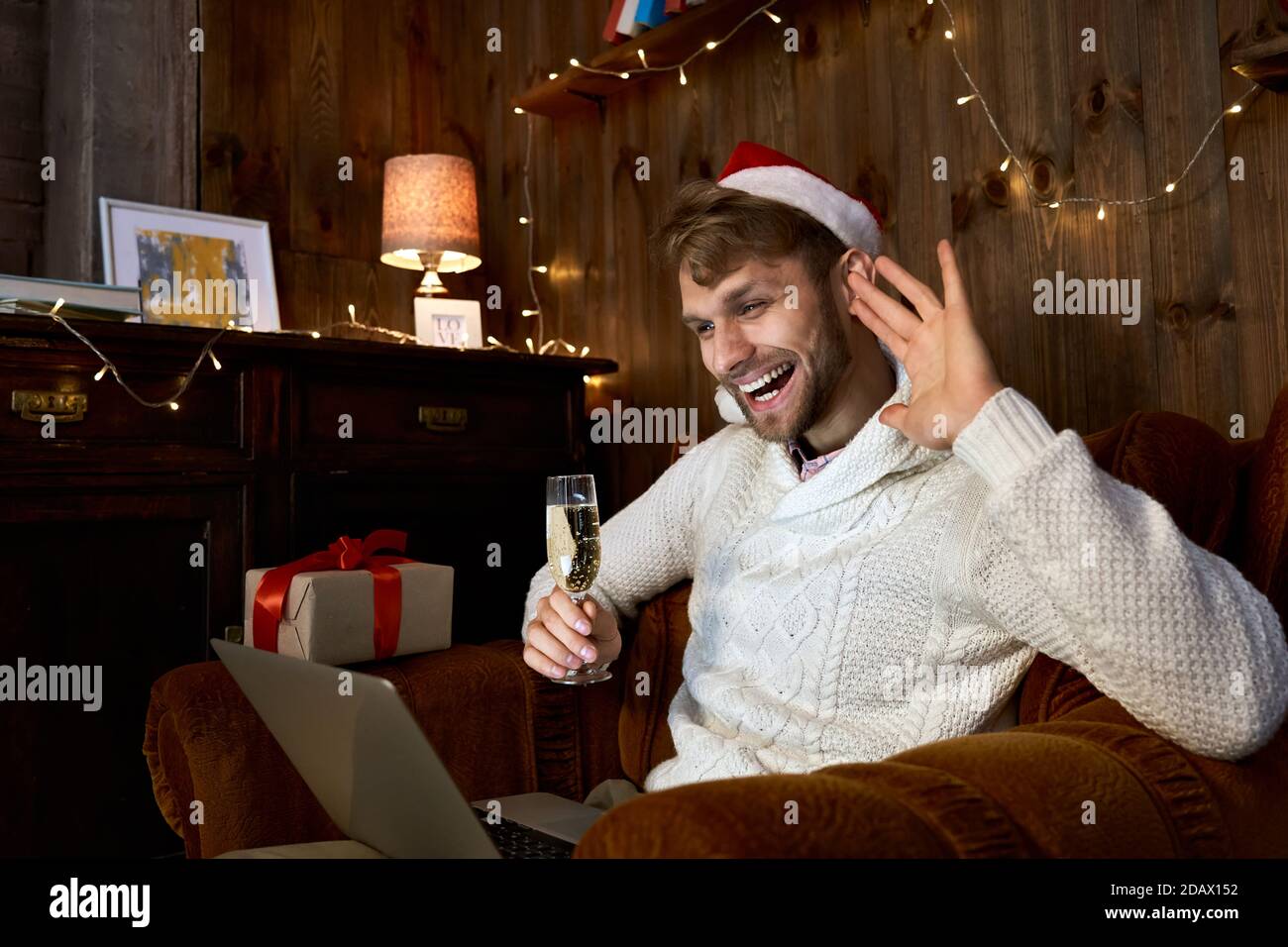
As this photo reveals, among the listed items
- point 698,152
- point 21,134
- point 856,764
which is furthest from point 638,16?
point 856,764

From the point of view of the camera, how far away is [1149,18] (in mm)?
1468

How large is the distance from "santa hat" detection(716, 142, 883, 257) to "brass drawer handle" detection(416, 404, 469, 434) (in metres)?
0.87

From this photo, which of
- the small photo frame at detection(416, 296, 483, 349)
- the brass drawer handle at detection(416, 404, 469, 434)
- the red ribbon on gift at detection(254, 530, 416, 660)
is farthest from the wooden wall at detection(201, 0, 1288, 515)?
the red ribbon on gift at detection(254, 530, 416, 660)

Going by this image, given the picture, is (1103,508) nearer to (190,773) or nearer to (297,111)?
(190,773)

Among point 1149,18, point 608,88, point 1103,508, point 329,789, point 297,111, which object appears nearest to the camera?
point 1103,508

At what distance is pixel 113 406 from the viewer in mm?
1692

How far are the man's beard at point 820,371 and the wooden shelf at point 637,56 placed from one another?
92 centimetres

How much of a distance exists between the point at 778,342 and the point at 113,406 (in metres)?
1.11

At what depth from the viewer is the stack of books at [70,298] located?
1618 mm

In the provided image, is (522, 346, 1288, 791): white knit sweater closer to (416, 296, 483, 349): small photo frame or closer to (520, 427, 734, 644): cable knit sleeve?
(520, 427, 734, 644): cable knit sleeve

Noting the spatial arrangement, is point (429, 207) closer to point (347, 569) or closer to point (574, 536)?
point (347, 569)

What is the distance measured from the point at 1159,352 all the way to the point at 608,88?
1.43 m

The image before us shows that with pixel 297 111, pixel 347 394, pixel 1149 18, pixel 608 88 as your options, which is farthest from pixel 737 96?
pixel 297 111

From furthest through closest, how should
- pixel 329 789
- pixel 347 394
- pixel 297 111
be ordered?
pixel 297 111, pixel 347 394, pixel 329 789
